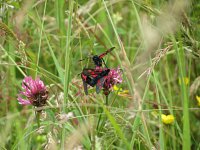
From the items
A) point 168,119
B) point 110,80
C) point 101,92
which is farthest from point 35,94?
point 168,119

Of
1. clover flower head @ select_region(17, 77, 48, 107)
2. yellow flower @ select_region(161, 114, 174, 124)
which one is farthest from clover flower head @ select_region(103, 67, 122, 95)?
yellow flower @ select_region(161, 114, 174, 124)

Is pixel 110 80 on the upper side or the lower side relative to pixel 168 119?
upper

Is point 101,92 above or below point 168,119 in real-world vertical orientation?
above

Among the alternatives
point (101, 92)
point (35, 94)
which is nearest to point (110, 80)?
point (35, 94)

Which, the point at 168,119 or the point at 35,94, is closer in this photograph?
the point at 35,94

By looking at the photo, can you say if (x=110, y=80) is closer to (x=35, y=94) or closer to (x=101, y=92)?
(x=35, y=94)

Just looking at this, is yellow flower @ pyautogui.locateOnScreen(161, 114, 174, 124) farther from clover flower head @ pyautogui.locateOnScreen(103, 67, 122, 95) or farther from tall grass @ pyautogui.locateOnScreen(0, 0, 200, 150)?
clover flower head @ pyautogui.locateOnScreen(103, 67, 122, 95)

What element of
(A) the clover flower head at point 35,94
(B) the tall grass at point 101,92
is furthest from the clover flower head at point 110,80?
(A) the clover flower head at point 35,94

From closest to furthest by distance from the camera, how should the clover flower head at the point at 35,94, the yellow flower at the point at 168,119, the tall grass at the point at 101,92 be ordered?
the tall grass at the point at 101,92 < the clover flower head at the point at 35,94 < the yellow flower at the point at 168,119

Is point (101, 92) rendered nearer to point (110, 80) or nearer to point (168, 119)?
point (168, 119)

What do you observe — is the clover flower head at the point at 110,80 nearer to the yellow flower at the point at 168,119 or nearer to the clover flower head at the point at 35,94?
the clover flower head at the point at 35,94

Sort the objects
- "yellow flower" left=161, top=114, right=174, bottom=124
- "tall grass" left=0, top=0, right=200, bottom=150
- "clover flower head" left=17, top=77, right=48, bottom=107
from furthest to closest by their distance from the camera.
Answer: "yellow flower" left=161, top=114, right=174, bottom=124 → "clover flower head" left=17, top=77, right=48, bottom=107 → "tall grass" left=0, top=0, right=200, bottom=150
